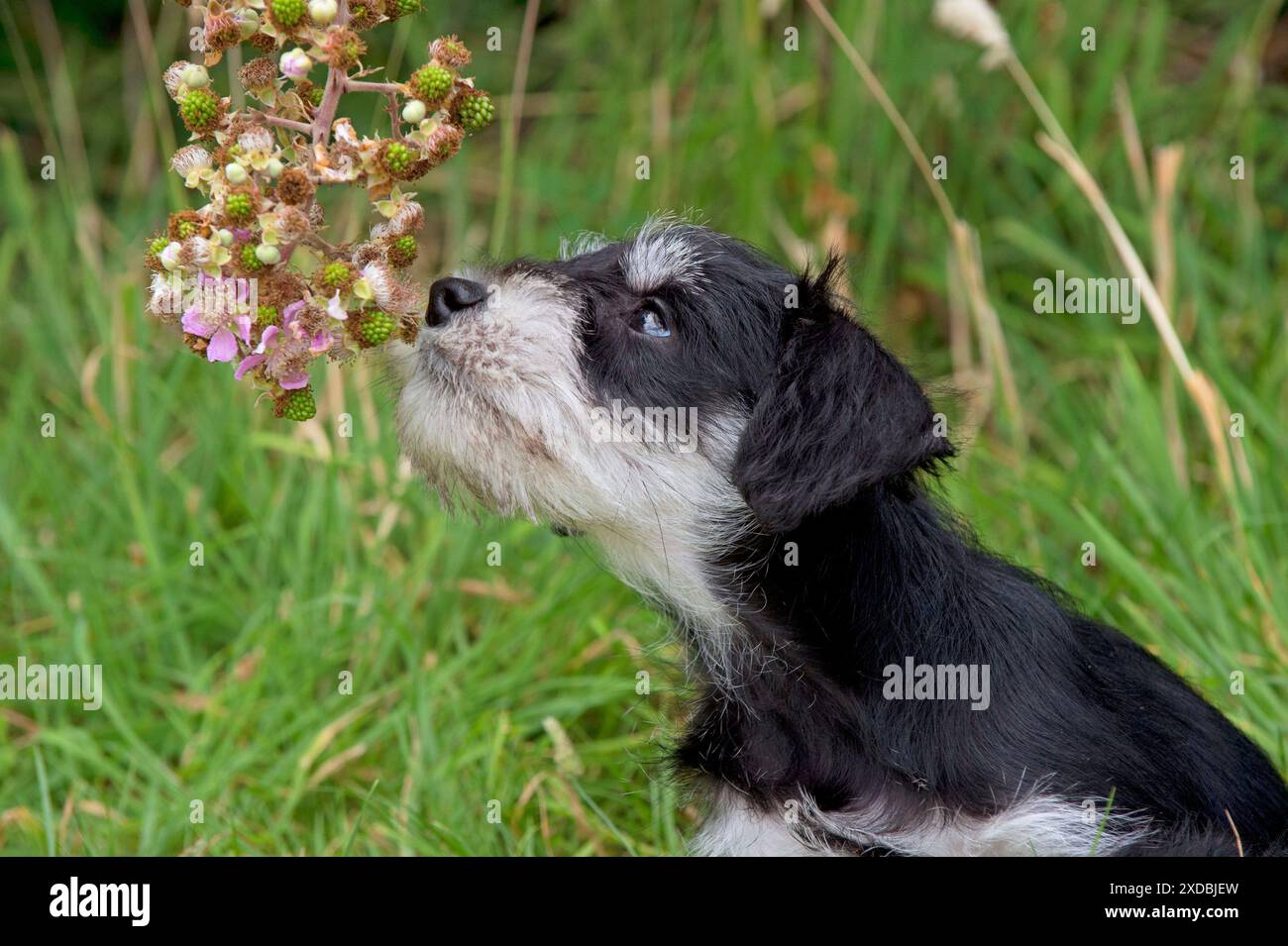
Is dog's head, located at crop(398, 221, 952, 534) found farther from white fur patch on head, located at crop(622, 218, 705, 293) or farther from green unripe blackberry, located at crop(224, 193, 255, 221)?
green unripe blackberry, located at crop(224, 193, 255, 221)

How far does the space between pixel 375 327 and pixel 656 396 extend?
72 centimetres

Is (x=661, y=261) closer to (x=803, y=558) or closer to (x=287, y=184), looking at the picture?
(x=803, y=558)

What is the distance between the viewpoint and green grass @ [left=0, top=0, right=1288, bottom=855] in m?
4.72

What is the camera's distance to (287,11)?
2.94 m

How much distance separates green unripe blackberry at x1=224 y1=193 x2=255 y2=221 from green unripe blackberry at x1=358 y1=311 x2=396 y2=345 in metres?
0.32

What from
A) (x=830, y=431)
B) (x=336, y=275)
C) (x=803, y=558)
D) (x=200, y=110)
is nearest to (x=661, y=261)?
(x=830, y=431)

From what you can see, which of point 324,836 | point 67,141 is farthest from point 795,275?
point 67,141

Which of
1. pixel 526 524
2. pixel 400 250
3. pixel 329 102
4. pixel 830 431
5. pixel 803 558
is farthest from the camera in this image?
pixel 526 524

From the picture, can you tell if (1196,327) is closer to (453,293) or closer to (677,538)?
(677,538)

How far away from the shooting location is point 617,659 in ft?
17.2

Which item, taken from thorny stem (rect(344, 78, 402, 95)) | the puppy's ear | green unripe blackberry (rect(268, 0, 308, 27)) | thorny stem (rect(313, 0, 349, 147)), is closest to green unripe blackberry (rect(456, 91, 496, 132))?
thorny stem (rect(344, 78, 402, 95))

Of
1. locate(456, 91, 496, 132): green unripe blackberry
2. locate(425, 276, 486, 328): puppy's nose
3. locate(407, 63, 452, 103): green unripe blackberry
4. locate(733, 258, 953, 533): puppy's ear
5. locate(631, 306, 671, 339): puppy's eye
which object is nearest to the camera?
locate(407, 63, 452, 103): green unripe blackberry

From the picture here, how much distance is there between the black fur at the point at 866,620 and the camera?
3.41 meters
